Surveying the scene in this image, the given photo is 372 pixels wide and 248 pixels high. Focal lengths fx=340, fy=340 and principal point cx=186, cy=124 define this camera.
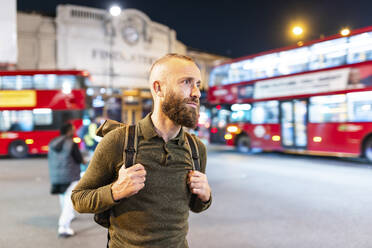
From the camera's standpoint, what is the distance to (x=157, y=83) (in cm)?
169

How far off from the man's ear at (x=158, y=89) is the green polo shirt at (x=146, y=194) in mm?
160

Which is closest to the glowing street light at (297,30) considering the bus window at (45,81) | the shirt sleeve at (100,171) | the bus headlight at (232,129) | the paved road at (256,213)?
the bus headlight at (232,129)

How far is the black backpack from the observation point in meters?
1.61

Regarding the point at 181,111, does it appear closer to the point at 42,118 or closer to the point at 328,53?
the point at 328,53

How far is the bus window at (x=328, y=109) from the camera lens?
11.6m

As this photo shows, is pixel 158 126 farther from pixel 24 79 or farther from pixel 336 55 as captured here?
pixel 24 79

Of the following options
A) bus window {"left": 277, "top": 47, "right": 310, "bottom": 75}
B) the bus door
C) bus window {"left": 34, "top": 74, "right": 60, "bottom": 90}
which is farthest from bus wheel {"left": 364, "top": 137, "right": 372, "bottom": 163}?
bus window {"left": 34, "top": 74, "right": 60, "bottom": 90}

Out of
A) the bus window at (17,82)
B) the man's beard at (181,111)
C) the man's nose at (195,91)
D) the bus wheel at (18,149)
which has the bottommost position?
the bus wheel at (18,149)

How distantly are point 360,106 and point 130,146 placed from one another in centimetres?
1118

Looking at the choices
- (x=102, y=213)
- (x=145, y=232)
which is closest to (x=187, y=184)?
(x=145, y=232)

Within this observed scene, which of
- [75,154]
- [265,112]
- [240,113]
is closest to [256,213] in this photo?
[75,154]

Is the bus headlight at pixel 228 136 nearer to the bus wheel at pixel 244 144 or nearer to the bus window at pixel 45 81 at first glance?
the bus wheel at pixel 244 144

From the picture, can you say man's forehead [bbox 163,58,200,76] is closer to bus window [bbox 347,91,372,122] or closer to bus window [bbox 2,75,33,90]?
bus window [bbox 347,91,372,122]

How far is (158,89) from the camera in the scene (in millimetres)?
1693
